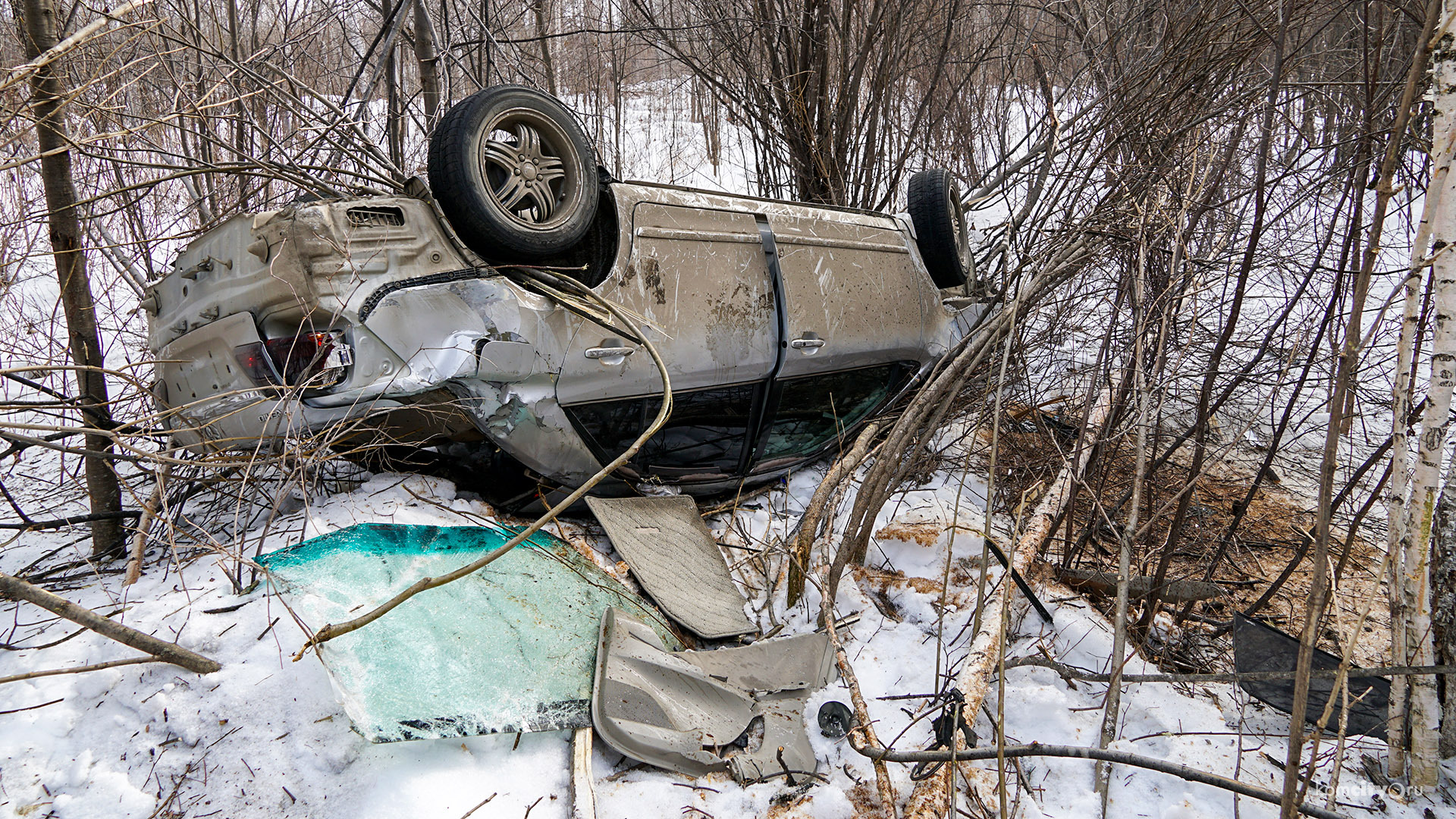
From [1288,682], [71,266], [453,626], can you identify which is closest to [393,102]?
[71,266]

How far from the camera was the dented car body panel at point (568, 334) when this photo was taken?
279 centimetres

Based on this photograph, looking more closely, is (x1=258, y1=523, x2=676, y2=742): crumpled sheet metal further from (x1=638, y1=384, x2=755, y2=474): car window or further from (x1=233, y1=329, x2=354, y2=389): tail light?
(x1=638, y1=384, x2=755, y2=474): car window

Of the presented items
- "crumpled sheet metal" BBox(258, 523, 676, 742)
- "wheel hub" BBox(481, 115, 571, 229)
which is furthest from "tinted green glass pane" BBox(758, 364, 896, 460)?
"wheel hub" BBox(481, 115, 571, 229)

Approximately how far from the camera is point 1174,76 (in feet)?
15.0

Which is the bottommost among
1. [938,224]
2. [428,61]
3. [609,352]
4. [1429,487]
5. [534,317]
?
[1429,487]

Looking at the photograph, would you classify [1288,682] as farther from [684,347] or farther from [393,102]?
[393,102]

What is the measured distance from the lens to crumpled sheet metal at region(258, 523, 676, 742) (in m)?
2.36

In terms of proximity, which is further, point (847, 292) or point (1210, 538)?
point (1210, 538)

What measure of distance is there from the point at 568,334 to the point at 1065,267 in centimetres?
239

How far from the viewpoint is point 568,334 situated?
3303 mm

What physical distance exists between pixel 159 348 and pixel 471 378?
1.33 metres

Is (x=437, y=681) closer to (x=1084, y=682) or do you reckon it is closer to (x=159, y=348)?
(x=159, y=348)

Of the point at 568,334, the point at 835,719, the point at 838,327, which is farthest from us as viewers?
the point at 838,327

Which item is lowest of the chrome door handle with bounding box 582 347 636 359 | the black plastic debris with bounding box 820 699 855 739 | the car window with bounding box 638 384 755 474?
the black plastic debris with bounding box 820 699 855 739
